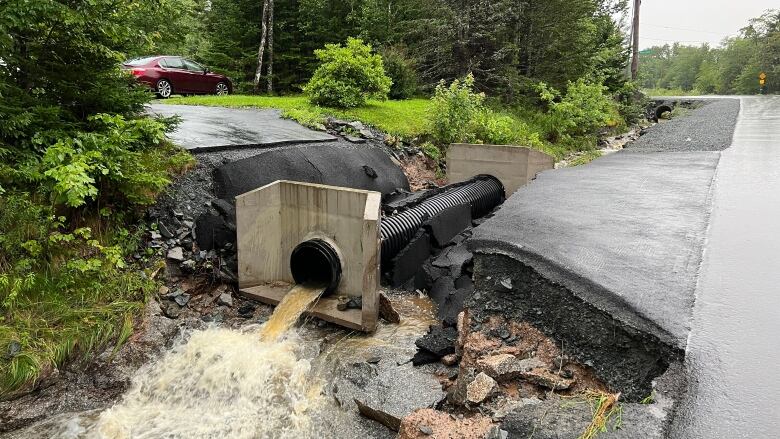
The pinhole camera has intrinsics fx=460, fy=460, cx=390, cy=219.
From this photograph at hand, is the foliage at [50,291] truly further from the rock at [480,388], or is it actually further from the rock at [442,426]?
the rock at [480,388]

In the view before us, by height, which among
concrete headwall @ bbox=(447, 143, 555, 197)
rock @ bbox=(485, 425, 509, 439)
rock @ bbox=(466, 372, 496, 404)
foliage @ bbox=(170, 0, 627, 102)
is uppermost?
foliage @ bbox=(170, 0, 627, 102)

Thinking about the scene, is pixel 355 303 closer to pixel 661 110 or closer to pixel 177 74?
pixel 177 74

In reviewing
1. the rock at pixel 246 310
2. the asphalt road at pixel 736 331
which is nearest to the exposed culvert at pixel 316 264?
the rock at pixel 246 310

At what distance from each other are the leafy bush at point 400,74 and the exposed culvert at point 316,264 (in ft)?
41.3

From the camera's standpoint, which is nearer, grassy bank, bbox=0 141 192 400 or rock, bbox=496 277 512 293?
rock, bbox=496 277 512 293

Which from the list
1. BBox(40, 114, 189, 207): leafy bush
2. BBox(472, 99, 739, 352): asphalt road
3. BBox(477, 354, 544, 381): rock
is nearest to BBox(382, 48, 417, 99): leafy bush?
BBox(472, 99, 739, 352): asphalt road

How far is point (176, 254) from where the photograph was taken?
6.04 meters

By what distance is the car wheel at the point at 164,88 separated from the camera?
14406mm

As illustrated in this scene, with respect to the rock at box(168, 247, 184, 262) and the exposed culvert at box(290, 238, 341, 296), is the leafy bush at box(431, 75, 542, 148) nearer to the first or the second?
the exposed culvert at box(290, 238, 341, 296)

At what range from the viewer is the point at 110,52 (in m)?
5.60

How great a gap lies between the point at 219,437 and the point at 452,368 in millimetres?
2199

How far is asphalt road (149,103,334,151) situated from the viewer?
812 centimetres

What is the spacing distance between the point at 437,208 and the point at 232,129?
4.56 m

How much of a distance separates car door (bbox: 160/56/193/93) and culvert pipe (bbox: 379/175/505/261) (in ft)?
33.7
